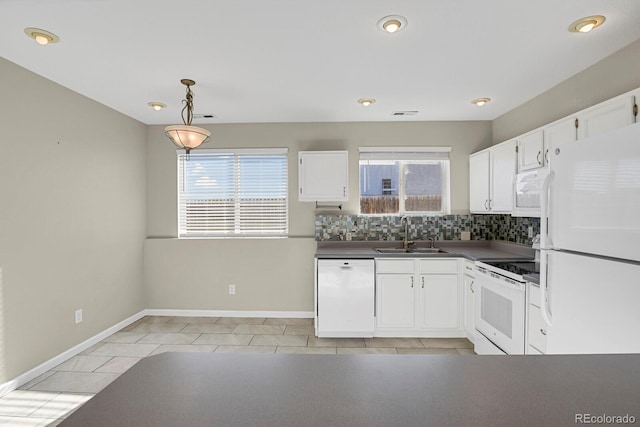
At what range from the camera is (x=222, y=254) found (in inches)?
157

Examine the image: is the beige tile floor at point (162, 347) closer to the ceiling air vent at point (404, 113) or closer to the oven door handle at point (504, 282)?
the oven door handle at point (504, 282)

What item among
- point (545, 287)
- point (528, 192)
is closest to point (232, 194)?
point (528, 192)

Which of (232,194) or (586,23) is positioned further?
(232,194)

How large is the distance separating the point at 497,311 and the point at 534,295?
1.60 ft

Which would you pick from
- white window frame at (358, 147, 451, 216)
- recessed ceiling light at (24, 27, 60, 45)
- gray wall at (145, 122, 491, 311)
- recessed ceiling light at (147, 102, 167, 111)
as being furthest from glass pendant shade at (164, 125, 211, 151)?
white window frame at (358, 147, 451, 216)

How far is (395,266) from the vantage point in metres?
3.30

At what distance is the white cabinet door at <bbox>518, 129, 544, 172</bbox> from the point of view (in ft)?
8.78

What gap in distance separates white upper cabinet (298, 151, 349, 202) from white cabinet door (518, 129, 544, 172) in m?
1.80

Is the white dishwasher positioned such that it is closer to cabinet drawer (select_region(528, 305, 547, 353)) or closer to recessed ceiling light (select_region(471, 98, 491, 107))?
cabinet drawer (select_region(528, 305, 547, 353))

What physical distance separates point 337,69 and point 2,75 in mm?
2592

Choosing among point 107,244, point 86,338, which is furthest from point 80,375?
point 107,244

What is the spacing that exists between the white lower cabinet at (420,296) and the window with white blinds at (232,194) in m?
1.53

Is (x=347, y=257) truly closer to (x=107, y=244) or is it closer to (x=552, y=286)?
(x=552, y=286)

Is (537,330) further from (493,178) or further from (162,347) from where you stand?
(162,347)
